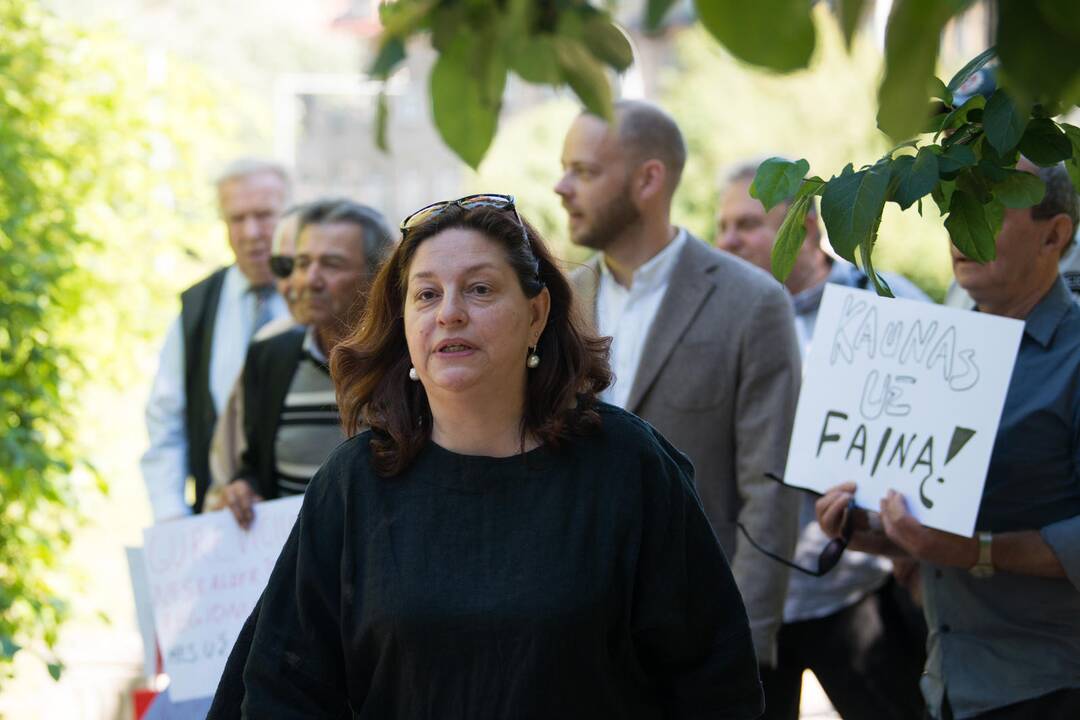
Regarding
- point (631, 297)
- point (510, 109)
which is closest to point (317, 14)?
point (510, 109)

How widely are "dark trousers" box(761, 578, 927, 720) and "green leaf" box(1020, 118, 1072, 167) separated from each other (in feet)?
8.89

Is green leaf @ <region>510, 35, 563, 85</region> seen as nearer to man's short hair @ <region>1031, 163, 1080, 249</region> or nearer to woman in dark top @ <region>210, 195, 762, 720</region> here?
woman in dark top @ <region>210, 195, 762, 720</region>

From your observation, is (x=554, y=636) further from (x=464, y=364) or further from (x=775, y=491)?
(x=775, y=491)

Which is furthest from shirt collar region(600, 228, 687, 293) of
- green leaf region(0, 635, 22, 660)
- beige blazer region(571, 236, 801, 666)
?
green leaf region(0, 635, 22, 660)

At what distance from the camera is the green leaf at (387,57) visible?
137 cm

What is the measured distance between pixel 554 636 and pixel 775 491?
1783mm

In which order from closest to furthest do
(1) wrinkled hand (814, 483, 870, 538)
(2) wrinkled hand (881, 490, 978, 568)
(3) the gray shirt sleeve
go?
(3) the gray shirt sleeve → (2) wrinkled hand (881, 490, 978, 568) → (1) wrinkled hand (814, 483, 870, 538)

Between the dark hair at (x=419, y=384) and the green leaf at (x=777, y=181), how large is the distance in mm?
695

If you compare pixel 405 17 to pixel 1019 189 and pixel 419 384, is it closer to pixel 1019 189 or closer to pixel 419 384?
pixel 1019 189

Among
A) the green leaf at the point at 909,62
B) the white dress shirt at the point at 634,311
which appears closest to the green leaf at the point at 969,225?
the green leaf at the point at 909,62

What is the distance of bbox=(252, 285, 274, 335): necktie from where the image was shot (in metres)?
5.61

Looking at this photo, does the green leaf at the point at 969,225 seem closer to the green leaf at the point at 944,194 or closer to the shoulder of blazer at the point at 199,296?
the green leaf at the point at 944,194

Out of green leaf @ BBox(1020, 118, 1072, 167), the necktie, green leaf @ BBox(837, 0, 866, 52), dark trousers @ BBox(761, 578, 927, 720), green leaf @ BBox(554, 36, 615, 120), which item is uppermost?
green leaf @ BBox(837, 0, 866, 52)

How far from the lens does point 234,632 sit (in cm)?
427
